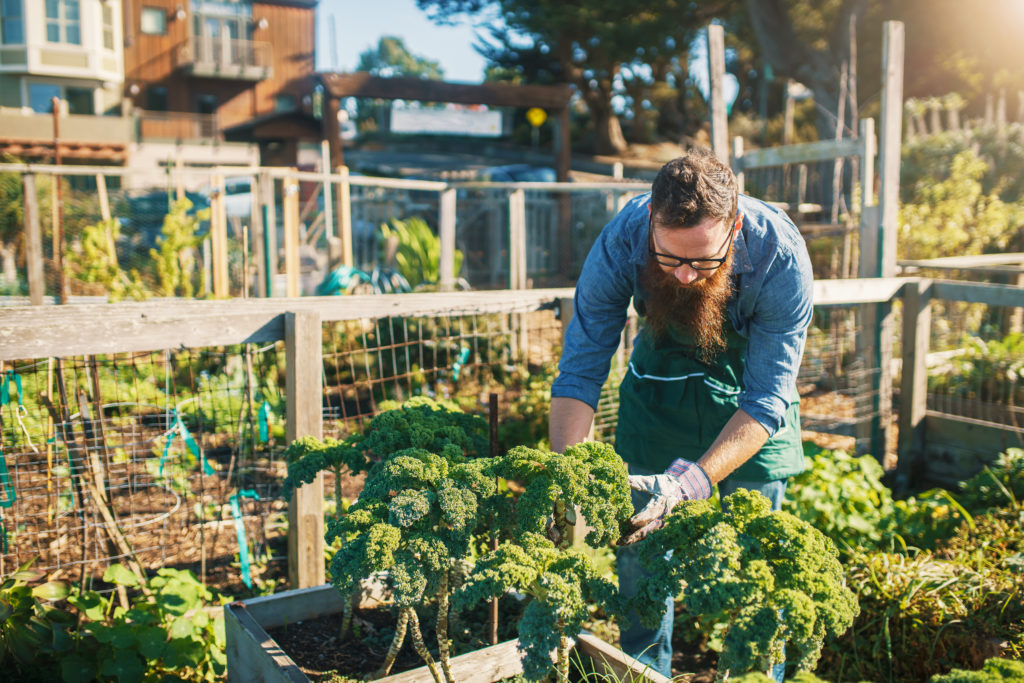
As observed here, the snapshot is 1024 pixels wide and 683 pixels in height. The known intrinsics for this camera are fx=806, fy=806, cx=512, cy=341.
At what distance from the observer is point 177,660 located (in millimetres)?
2434

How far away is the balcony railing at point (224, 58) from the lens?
1259 inches

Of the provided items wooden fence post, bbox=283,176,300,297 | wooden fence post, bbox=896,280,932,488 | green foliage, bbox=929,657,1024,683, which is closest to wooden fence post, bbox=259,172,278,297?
wooden fence post, bbox=283,176,300,297

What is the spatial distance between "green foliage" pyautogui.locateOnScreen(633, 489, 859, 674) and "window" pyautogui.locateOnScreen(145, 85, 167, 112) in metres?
35.6

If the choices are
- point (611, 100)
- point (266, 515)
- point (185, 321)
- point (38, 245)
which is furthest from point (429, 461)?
point (611, 100)

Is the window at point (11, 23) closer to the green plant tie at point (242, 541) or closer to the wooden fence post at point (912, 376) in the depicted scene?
the green plant tie at point (242, 541)

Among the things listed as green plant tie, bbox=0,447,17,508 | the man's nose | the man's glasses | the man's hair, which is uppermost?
the man's hair

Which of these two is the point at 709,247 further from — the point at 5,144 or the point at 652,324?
the point at 5,144

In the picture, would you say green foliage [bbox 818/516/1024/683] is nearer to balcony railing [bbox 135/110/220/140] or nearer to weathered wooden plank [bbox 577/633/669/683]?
weathered wooden plank [bbox 577/633/669/683]

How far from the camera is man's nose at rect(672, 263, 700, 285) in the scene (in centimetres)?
207

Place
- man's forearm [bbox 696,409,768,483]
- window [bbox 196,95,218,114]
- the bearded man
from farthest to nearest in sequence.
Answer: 1. window [bbox 196,95,218,114]
2. man's forearm [bbox 696,409,768,483]
3. the bearded man

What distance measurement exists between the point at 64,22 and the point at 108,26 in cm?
156

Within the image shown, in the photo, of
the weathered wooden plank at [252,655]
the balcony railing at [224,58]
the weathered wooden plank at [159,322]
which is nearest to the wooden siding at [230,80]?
the balcony railing at [224,58]

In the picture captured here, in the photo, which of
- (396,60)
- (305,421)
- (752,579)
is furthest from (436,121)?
(396,60)

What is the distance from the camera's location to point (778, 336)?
88.9 inches
